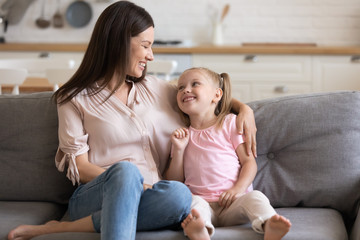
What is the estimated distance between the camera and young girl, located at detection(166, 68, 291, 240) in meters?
1.81

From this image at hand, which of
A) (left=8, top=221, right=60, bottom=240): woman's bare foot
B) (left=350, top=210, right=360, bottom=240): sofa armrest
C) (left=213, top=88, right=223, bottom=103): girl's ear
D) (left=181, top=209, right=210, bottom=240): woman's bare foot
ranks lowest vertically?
(left=350, top=210, right=360, bottom=240): sofa armrest

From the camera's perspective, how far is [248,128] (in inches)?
77.6

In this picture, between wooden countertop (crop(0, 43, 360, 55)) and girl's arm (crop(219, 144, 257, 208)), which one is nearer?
girl's arm (crop(219, 144, 257, 208))

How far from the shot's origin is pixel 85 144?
1.94 meters

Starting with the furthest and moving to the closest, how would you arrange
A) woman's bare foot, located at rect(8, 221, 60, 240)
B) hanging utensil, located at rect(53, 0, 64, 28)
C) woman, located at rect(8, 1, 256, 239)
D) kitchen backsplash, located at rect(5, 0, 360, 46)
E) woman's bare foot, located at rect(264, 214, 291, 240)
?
hanging utensil, located at rect(53, 0, 64, 28), kitchen backsplash, located at rect(5, 0, 360, 46), woman, located at rect(8, 1, 256, 239), woman's bare foot, located at rect(8, 221, 60, 240), woman's bare foot, located at rect(264, 214, 291, 240)

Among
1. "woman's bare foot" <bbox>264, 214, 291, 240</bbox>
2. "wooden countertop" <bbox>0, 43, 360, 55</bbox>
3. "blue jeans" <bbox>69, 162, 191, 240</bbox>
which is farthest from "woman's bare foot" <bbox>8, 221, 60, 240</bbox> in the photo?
"wooden countertop" <bbox>0, 43, 360, 55</bbox>

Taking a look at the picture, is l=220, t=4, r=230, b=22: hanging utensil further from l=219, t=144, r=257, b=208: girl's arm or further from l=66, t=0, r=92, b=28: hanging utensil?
l=219, t=144, r=257, b=208: girl's arm

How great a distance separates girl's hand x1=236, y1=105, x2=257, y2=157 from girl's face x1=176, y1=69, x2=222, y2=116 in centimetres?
13

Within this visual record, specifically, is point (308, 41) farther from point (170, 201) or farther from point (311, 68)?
point (170, 201)

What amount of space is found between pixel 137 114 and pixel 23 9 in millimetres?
3307

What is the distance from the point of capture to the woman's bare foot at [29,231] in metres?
1.77

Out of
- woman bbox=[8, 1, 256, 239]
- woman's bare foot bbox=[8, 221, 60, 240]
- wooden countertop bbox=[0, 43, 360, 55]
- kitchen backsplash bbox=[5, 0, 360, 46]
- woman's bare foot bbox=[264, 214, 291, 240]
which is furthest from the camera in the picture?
kitchen backsplash bbox=[5, 0, 360, 46]

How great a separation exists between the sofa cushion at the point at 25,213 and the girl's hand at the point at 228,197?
671 mm

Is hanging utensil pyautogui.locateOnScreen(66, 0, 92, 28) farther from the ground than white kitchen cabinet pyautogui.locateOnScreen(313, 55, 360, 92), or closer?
farther from the ground
